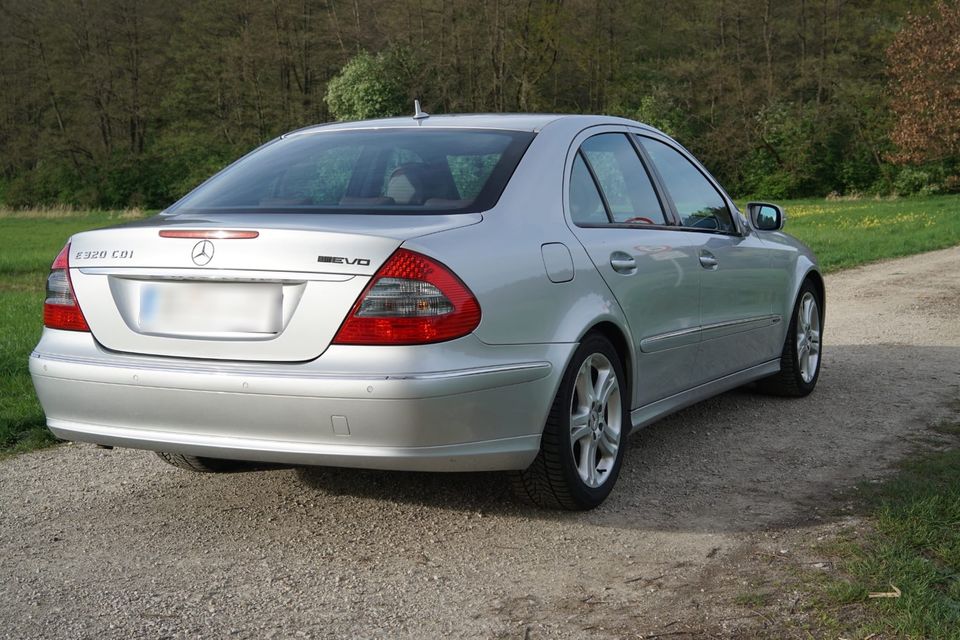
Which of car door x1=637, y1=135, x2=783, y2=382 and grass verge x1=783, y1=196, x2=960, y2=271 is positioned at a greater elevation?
car door x1=637, y1=135, x2=783, y2=382

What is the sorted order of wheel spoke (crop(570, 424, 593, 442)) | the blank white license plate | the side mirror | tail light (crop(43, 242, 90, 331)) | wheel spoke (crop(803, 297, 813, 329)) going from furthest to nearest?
wheel spoke (crop(803, 297, 813, 329)), the side mirror, wheel spoke (crop(570, 424, 593, 442)), tail light (crop(43, 242, 90, 331)), the blank white license plate

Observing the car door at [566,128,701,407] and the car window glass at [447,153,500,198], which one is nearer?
the car window glass at [447,153,500,198]

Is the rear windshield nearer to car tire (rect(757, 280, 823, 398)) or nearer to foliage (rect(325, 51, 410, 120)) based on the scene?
car tire (rect(757, 280, 823, 398))

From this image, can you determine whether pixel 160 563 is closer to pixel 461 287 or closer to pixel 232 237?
pixel 232 237

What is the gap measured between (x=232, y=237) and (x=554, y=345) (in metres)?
1.22

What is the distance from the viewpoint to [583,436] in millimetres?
4375

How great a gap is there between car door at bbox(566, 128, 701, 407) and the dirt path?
54 centimetres

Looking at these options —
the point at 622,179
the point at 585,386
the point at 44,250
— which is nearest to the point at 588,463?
the point at 585,386

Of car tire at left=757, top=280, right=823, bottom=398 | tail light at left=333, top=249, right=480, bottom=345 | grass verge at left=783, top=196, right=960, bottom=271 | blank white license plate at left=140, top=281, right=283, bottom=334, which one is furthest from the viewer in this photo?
grass verge at left=783, top=196, right=960, bottom=271

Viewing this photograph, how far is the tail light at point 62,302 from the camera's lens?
13.3ft

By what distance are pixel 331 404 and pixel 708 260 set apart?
2.53 meters

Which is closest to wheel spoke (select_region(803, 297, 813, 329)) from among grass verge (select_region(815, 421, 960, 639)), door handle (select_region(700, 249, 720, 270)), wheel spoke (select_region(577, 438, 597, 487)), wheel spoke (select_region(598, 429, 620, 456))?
door handle (select_region(700, 249, 720, 270))

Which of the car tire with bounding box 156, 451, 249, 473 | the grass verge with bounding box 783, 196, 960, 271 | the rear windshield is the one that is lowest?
the grass verge with bounding box 783, 196, 960, 271

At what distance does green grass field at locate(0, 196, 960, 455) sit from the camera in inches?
249
